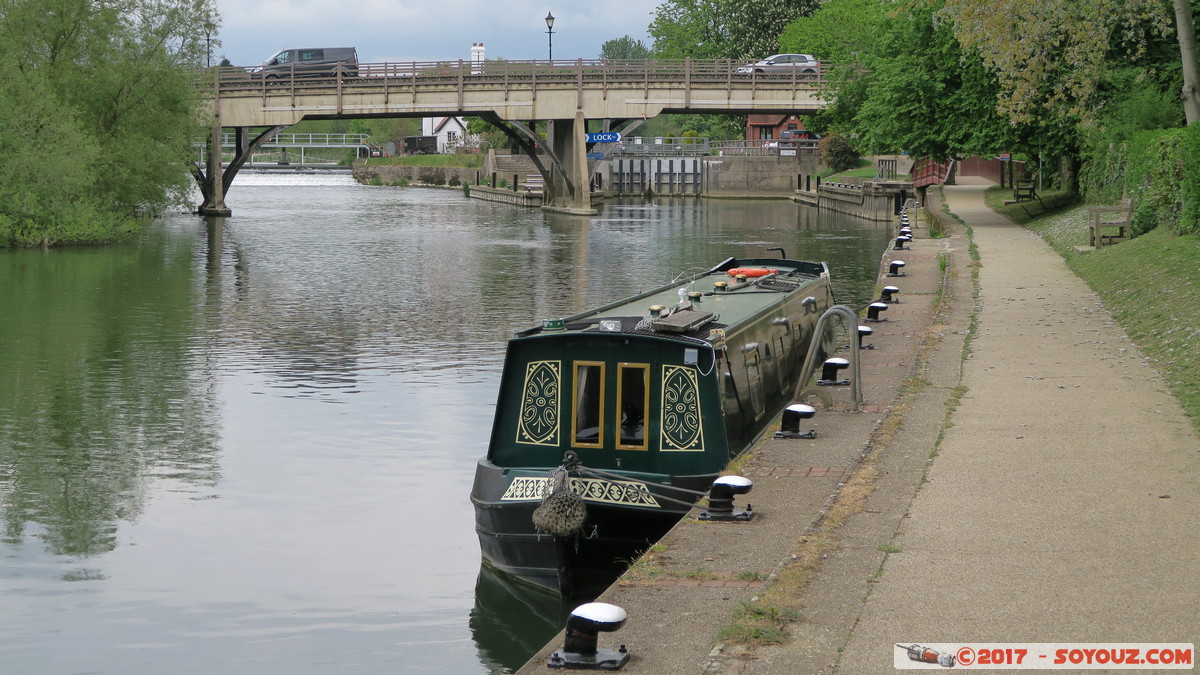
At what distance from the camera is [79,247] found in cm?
4188

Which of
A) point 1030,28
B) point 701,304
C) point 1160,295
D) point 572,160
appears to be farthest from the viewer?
point 572,160

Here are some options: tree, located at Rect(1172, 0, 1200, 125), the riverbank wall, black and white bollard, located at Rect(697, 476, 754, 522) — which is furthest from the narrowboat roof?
the riverbank wall

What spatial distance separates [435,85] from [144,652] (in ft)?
167

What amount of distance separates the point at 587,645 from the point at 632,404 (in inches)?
192

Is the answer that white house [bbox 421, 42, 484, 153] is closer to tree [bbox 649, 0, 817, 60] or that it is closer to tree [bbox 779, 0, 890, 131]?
tree [bbox 649, 0, 817, 60]

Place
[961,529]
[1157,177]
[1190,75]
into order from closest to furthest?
[961,529] < [1190,75] < [1157,177]

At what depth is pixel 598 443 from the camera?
11852mm

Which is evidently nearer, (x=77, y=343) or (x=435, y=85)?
(x=77, y=343)

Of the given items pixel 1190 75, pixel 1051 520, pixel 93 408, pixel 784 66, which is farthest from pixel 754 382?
pixel 784 66

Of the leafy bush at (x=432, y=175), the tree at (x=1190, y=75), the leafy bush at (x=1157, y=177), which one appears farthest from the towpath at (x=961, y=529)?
the leafy bush at (x=432, y=175)

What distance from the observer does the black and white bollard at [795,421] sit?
1272 centimetres

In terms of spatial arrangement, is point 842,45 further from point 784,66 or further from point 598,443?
point 598,443

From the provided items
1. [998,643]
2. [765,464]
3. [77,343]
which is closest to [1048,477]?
[765,464]

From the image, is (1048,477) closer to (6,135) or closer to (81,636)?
(81,636)
